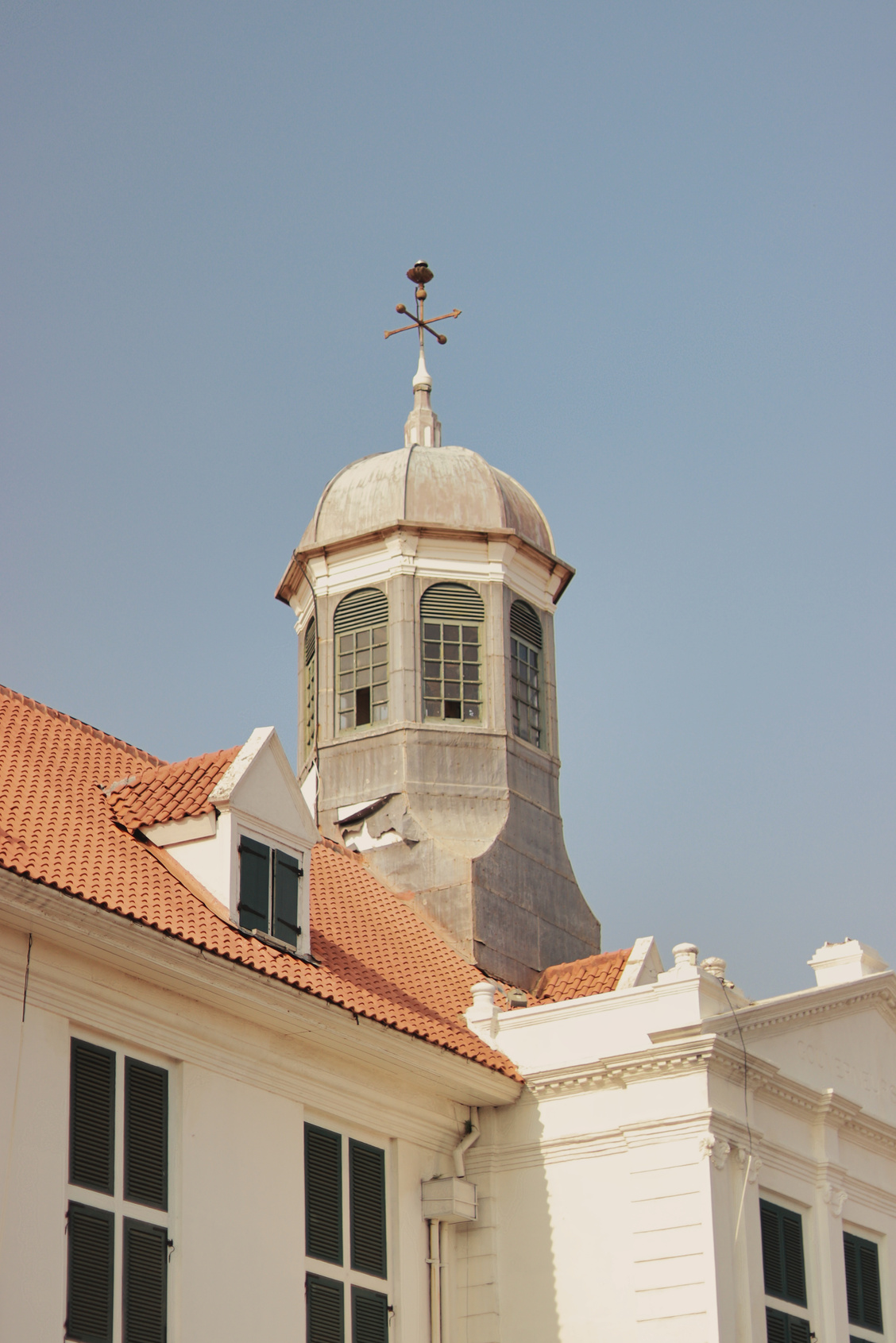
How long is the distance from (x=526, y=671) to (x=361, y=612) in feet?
8.95

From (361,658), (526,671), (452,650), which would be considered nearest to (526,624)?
(526,671)

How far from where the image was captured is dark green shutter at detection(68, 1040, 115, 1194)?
19.1 meters

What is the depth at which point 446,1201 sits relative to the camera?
23.6m

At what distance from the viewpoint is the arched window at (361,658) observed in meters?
31.6

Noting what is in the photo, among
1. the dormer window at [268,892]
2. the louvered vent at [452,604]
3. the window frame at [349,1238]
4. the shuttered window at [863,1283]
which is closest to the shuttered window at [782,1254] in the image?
the shuttered window at [863,1283]

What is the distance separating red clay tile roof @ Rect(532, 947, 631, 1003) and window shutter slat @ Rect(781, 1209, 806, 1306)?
395 cm

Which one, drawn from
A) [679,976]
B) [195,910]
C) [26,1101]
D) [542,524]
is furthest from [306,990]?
[542,524]

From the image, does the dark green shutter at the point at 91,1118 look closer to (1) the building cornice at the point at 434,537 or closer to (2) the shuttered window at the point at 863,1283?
(2) the shuttered window at the point at 863,1283

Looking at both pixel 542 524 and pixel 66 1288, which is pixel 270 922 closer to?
pixel 66 1288

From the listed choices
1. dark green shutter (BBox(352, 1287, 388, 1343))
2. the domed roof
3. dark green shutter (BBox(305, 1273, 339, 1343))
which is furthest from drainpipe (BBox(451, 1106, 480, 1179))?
the domed roof

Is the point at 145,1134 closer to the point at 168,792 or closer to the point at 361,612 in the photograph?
the point at 168,792

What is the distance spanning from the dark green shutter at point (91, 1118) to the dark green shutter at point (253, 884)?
3.40 meters

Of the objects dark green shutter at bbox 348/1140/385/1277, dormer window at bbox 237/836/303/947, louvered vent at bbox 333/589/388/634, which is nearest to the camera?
dark green shutter at bbox 348/1140/385/1277

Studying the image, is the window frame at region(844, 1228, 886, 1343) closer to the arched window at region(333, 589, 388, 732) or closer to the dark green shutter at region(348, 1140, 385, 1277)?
the dark green shutter at region(348, 1140, 385, 1277)
